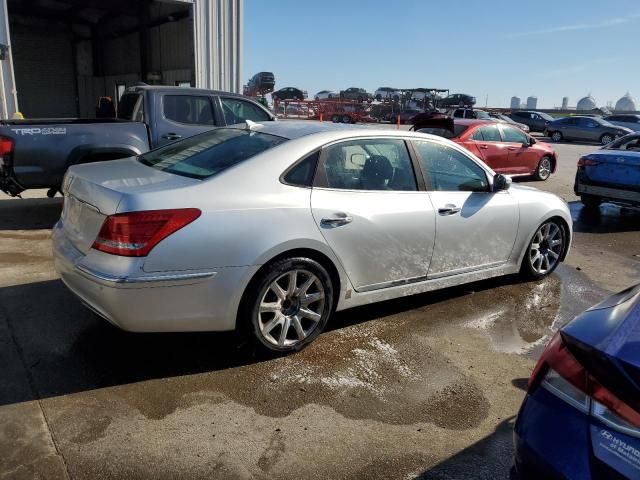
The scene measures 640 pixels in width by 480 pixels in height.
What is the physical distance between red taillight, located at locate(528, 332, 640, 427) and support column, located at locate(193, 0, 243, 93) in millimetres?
12395

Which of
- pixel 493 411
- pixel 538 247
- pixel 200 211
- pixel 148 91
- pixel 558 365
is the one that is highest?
pixel 148 91

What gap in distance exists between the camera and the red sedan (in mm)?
11430

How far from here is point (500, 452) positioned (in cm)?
282

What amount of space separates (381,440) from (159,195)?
1861mm

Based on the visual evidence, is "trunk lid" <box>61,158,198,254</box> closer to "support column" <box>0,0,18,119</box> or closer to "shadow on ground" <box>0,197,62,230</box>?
"shadow on ground" <box>0,197,62,230</box>

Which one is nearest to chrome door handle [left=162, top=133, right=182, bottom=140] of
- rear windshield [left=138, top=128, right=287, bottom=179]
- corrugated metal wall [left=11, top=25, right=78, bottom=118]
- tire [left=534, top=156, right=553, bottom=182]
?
rear windshield [left=138, top=128, right=287, bottom=179]

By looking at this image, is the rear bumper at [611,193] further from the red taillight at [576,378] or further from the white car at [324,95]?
the white car at [324,95]

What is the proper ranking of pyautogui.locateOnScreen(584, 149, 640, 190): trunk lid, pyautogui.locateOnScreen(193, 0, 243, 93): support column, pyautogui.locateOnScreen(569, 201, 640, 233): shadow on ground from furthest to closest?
pyautogui.locateOnScreen(193, 0, 243, 93): support column < pyautogui.locateOnScreen(569, 201, 640, 233): shadow on ground < pyautogui.locateOnScreen(584, 149, 640, 190): trunk lid

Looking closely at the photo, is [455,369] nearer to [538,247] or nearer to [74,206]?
[538,247]

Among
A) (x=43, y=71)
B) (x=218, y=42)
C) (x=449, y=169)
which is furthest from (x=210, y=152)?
(x=43, y=71)

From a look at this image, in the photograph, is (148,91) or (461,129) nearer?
(148,91)

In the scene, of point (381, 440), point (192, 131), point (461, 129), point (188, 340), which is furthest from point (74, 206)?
point (461, 129)

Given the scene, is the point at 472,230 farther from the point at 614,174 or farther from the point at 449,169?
the point at 614,174

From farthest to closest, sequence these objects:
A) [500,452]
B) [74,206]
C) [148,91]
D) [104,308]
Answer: [148,91] < [74,206] < [104,308] < [500,452]
